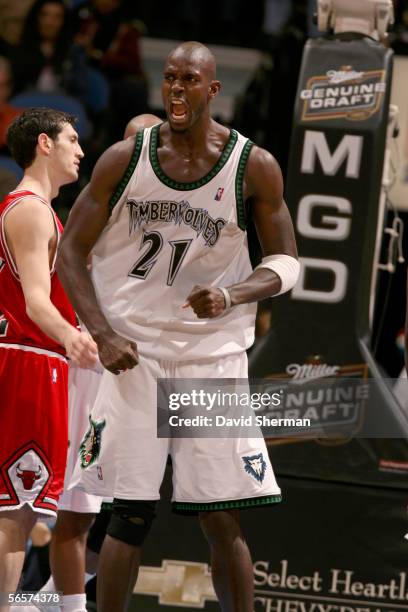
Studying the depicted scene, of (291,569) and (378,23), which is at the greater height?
(378,23)

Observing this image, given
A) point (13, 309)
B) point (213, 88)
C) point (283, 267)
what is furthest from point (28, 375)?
point (213, 88)

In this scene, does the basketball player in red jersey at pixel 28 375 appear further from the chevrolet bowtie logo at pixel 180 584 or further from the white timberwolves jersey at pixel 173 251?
the chevrolet bowtie logo at pixel 180 584

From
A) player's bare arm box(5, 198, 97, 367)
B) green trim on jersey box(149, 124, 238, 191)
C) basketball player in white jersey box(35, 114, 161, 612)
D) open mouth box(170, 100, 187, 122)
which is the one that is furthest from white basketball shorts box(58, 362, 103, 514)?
open mouth box(170, 100, 187, 122)

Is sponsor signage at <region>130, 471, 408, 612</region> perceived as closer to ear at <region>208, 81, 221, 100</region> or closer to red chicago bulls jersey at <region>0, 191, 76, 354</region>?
red chicago bulls jersey at <region>0, 191, 76, 354</region>

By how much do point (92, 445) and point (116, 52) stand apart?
6.39 m

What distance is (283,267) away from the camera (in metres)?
3.39

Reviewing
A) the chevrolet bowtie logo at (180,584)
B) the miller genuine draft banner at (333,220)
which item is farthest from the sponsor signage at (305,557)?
the miller genuine draft banner at (333,220)

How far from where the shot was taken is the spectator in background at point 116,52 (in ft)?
28.7

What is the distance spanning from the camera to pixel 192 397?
3.38 metres

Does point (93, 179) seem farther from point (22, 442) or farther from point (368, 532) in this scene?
point (368, 532)

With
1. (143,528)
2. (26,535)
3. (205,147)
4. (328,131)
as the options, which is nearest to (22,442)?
(26,535)

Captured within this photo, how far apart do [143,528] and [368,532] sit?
4.47 feet

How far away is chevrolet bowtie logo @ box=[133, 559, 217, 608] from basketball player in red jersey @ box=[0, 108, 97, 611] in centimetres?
86

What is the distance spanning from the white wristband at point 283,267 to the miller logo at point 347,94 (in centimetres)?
137
